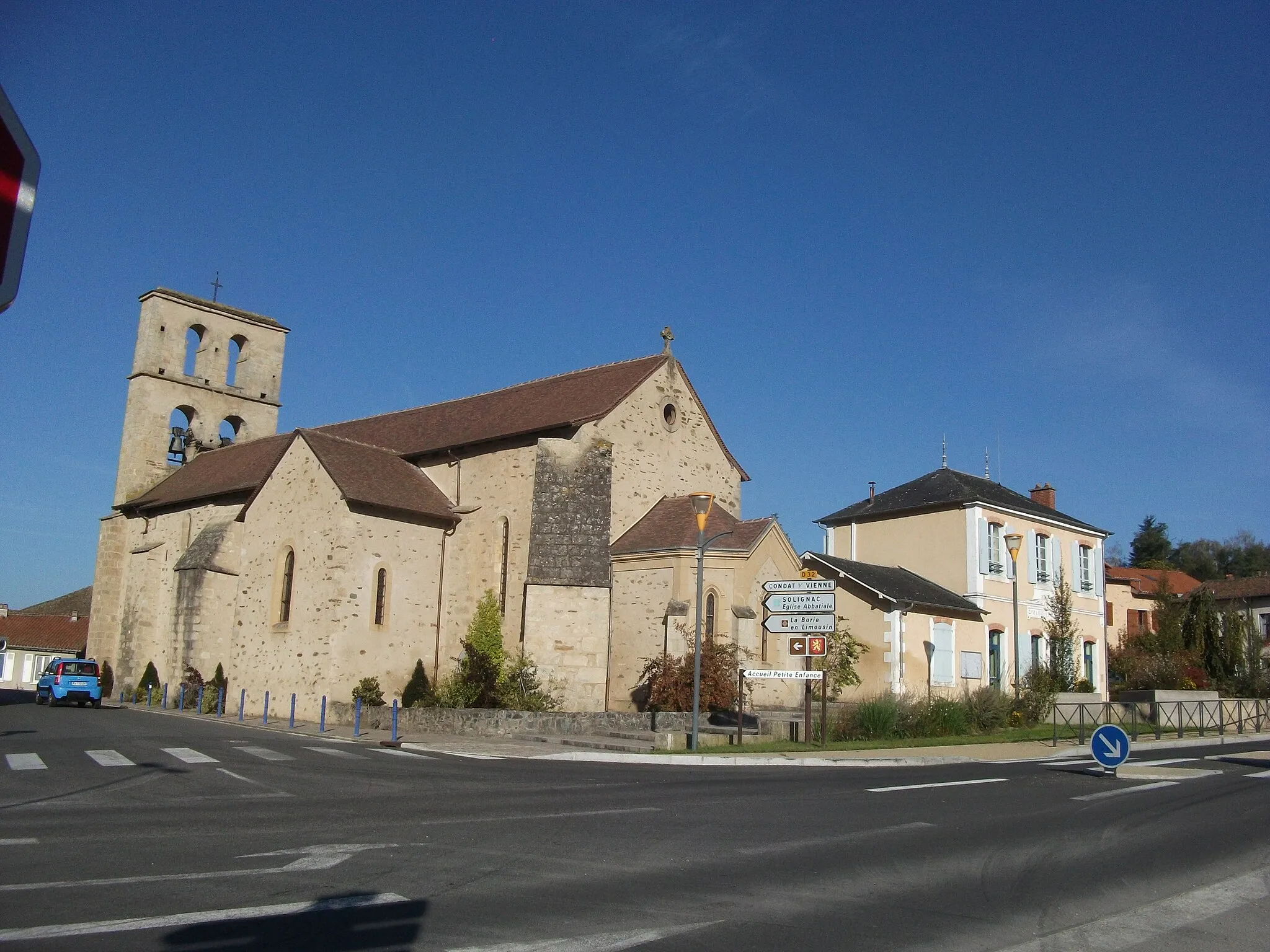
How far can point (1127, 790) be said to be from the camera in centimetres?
1555

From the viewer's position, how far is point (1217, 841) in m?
10.8

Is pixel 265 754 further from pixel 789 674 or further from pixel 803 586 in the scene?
pixel 803 586

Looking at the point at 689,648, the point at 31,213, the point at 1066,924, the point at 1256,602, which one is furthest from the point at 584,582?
the point at 1256,602

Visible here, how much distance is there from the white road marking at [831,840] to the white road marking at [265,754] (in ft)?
34.7

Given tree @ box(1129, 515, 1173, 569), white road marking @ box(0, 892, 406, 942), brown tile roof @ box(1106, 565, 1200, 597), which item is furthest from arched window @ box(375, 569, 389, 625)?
tree @ box(1129, 515, 1173, 569)

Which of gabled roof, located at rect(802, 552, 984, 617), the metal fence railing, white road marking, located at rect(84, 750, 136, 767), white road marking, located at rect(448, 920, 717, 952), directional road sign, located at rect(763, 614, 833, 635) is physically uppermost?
gabled roof, located at rect(802, 552, 984, 617)

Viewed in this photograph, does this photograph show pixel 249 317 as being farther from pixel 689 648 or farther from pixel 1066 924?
pixel 1066 924

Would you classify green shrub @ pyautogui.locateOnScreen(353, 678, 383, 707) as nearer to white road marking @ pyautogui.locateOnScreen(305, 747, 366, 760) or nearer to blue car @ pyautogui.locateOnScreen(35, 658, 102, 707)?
white road marking @ pyautogui.locateOnScreen(305, 747, 366, 760)

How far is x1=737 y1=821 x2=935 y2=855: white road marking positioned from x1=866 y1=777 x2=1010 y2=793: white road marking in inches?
126

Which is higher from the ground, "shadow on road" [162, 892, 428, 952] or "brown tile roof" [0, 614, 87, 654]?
"brown tile roof" [0, 614, 87, 654]

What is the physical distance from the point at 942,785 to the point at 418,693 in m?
16.1

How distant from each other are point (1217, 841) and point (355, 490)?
21948 millimetres

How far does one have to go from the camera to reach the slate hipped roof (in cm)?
2977

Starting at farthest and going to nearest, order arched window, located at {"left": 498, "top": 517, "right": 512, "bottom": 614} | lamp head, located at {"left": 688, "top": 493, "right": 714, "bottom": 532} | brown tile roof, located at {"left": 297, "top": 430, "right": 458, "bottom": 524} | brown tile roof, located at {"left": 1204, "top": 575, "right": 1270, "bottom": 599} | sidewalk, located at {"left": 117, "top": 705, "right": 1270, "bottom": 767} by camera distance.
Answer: brown tile roof, located at {"left": 1204, "top": 575, "right": 1270, "bottom": 599}, arched window, located at {"left": 498, "top": 517, "right": 512, "bottom": 614}, brown tile roof, located at {"left": 297, "top": 430, "right": 458, "bottom": 524}, lamp head, located at {"left": 688, "top": 493, "right": 714, "bottom": 532}, sidewalk, located at {"left": 117, "top": 705, "right": 1270, "bottom": 767}
